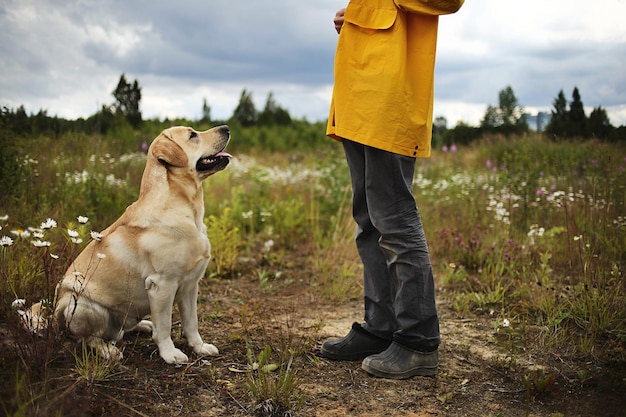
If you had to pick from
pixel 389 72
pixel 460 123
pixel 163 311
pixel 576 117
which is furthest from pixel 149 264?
pixel 460 123

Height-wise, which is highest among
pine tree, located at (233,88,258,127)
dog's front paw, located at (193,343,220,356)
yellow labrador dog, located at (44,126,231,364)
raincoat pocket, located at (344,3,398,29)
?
pine tree, located at (233,88,258,127)

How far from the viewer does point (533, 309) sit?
4.27m

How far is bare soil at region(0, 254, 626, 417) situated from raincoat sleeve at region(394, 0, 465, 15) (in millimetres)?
1975

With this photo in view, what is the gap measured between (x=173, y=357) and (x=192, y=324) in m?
0.27

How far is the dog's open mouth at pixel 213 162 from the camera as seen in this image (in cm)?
337

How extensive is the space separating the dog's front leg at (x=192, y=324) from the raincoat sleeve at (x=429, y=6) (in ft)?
6.43

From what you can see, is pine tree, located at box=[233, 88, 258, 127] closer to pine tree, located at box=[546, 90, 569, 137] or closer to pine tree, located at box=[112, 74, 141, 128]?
pine tree, located at box=[112, 74, 141, 128]

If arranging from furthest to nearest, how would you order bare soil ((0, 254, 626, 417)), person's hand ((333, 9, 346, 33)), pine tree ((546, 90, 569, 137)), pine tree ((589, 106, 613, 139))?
pine tree ((546, 90, 569, 137)) < pine tree ((589, 106, 613, 139)) < person's hand ((333, 9, 346, 33)) < bare soil ((0, 254, 626, 417))

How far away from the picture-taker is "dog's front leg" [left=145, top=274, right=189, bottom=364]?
309 centimetres

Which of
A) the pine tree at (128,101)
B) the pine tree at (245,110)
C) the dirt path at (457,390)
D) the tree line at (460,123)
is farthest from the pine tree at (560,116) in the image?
the pine tree at (245,110)

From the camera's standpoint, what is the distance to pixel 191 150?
3.34 metres

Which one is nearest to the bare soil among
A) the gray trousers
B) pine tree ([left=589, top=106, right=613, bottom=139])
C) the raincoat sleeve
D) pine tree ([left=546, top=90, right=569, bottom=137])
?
the gray trousers

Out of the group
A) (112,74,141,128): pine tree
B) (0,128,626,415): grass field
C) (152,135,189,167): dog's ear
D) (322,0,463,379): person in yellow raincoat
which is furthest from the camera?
(112,74,141,128): pine tree

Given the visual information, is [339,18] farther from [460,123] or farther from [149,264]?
[460,123]
